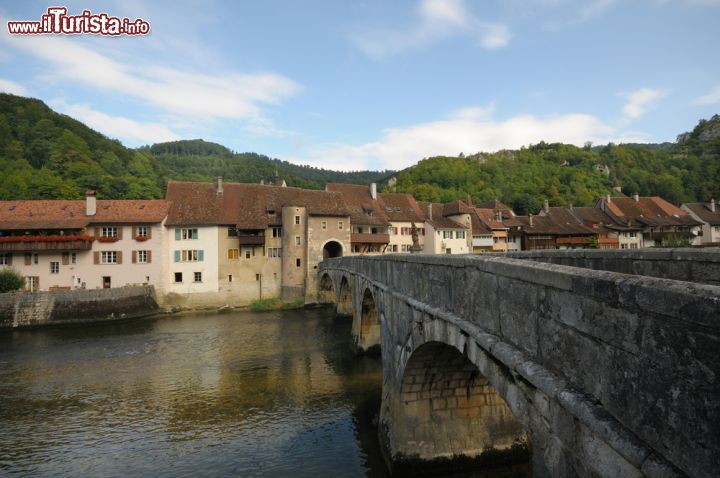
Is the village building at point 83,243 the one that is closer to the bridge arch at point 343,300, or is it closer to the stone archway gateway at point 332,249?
the stone archway gateway at point 332,249

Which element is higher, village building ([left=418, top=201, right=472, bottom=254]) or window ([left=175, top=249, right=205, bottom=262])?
village building ([left=418, top=201, right=472, bottom=254])

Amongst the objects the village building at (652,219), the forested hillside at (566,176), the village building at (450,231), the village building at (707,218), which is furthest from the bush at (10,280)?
the village building at (707,218)

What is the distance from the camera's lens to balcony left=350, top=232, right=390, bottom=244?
151 ft

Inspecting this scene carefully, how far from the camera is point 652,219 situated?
5784 centimetres

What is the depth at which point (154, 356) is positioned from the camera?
24.4m

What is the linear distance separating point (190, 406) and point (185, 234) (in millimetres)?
26992

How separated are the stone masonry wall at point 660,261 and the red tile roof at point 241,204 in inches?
1391

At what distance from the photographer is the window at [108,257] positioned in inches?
1495

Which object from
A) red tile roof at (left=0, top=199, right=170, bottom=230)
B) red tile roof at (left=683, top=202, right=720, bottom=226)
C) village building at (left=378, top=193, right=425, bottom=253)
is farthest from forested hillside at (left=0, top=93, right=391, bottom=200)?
red tile roof at (left=683, top=202, right=720, bottom=226)

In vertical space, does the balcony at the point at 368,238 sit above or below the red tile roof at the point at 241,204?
below

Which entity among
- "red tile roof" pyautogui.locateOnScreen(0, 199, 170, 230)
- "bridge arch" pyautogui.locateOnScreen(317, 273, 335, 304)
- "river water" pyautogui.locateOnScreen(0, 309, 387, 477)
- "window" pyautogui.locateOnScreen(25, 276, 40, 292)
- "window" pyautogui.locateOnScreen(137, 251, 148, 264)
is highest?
"red tile roof" pyautogui.locateOnScreen(0, 199, 170, 230)

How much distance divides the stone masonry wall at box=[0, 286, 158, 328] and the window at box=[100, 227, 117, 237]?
5.25m

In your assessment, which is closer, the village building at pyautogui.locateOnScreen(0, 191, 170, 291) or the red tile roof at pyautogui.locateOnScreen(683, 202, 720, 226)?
the village building at pyautogui.locateOnScreen(0, 191, 170, 291)

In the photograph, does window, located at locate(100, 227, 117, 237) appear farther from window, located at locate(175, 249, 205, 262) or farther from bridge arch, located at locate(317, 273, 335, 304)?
bridge arch, located at locate(317, 273, 335, 304)
